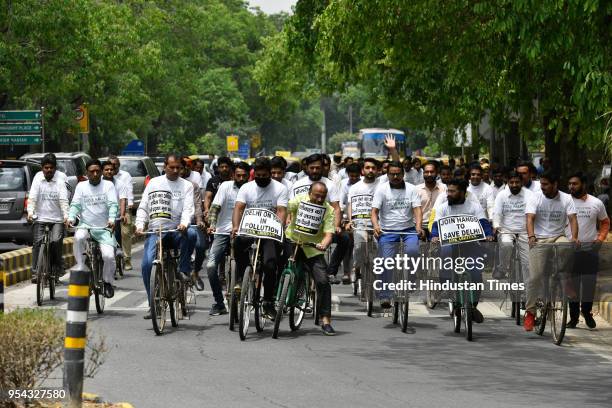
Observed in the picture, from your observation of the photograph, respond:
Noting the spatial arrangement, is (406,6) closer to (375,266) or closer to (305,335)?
(375,266)

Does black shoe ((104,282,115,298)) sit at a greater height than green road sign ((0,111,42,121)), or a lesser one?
lesser

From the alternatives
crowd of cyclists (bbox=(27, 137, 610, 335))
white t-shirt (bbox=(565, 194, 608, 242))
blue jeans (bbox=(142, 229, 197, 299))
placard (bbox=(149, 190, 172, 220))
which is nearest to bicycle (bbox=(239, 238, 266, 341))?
crowd of cyclists (bbox=(27, 137, 610, 335))

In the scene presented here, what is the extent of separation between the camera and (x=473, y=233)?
14547 mm

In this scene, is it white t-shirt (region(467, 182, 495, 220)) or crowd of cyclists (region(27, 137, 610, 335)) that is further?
white t-shirt (region(467, 182, 495, 220))

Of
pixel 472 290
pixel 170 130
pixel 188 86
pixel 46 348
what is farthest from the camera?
pixel 170 130

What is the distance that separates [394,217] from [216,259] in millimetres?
2125

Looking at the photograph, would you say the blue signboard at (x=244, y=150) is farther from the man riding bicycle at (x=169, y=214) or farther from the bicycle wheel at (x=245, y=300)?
the bicycle wheel at (x=245, y=300)

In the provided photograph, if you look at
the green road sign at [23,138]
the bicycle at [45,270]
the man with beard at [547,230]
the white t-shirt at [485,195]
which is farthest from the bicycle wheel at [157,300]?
the green road sign at [23,138]

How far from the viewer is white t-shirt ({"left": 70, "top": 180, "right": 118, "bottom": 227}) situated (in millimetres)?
16109

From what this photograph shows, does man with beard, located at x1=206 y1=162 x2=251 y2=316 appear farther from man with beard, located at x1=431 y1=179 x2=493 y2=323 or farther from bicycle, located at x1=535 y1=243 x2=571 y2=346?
bicycle, located at x1=535 y1=243 x2=571 y2=346

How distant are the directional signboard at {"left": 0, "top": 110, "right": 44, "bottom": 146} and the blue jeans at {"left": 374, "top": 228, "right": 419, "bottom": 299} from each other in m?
21.6

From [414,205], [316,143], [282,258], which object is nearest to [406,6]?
[414,205]

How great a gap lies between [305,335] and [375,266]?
5.15 ft

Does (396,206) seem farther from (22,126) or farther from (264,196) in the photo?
(22,126)
